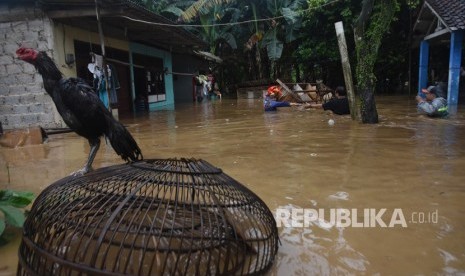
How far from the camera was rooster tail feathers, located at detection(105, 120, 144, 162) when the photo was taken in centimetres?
361

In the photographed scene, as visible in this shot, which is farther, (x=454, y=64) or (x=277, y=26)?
(x=277, y=26)

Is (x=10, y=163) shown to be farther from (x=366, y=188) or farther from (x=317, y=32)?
(x=317, y=32)

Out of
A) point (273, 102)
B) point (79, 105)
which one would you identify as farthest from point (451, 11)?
point (79, 105)

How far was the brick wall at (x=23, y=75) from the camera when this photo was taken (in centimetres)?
912

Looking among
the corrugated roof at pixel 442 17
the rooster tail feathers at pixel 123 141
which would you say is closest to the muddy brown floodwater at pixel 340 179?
the rooster tail feathers at pixel 123 141

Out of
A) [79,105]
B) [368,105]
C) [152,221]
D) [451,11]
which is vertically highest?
[451,11]

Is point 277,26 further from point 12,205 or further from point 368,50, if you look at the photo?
point 12,205

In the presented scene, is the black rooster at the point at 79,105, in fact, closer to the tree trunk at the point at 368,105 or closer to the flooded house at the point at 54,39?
the flooded house at the point at 54,39

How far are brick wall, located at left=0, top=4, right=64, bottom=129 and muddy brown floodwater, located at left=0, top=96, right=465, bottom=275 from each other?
1424 millimetres

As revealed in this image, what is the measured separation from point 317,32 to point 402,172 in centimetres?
1778

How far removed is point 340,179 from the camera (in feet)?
13.6

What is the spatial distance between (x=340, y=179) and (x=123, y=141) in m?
2.33

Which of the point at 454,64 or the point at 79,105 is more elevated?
the point at 454,64

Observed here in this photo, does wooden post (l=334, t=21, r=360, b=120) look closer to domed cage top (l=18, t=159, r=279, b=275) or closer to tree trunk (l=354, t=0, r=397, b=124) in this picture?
tree trunk (l=354, t=0, r=397, b=124)
